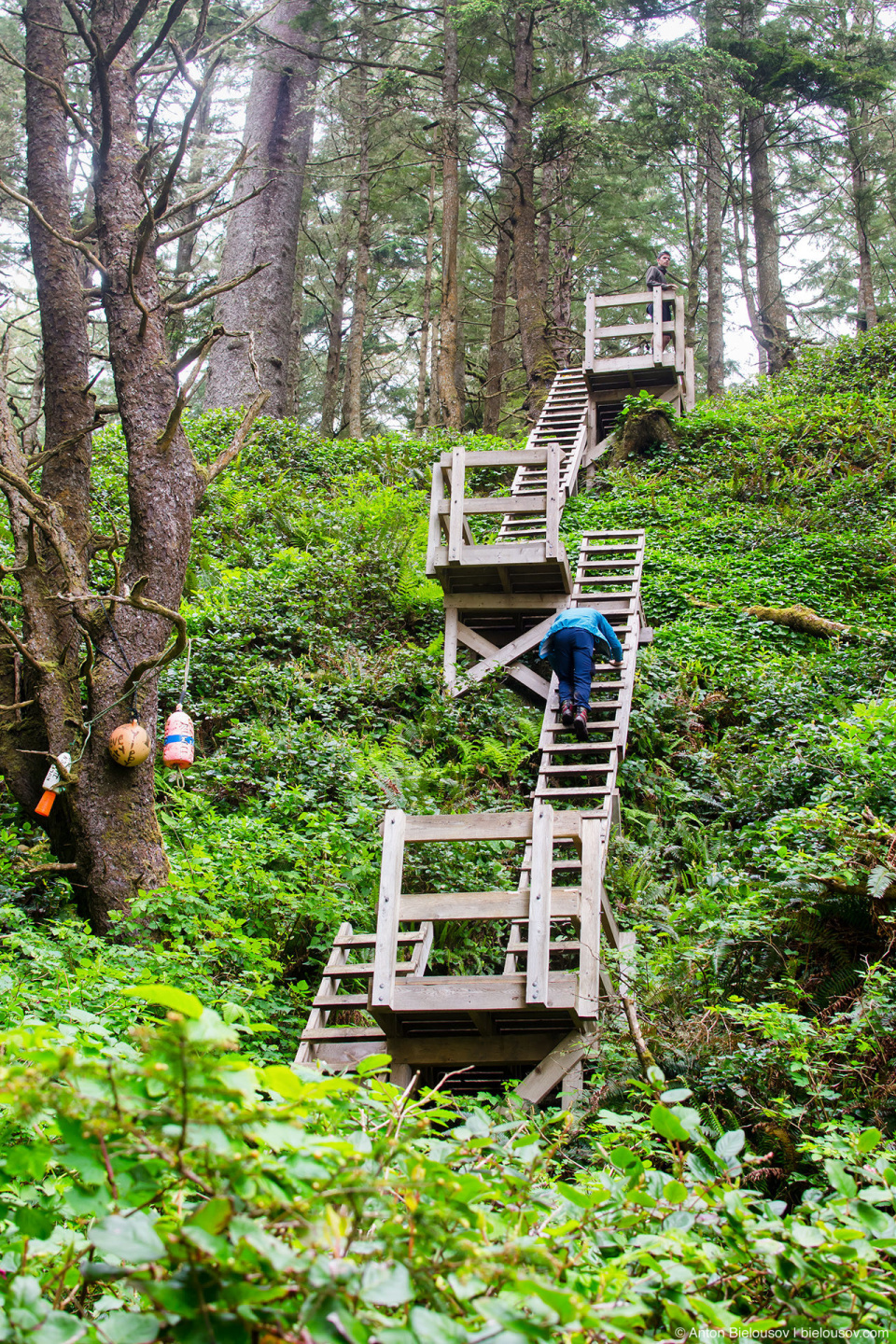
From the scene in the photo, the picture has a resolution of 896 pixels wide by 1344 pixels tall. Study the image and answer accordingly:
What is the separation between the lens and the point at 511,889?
24.9 ft

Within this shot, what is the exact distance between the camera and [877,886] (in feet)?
18.5

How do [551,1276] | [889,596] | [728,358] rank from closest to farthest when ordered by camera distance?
[551,1276], [889,596], [728,358]

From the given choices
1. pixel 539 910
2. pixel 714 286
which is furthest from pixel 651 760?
pixel 714 286

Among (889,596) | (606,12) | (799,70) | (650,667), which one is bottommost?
(650,667)

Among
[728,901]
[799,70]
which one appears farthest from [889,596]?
[799,70]

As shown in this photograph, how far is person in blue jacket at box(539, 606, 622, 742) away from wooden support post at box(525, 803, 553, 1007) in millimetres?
3641

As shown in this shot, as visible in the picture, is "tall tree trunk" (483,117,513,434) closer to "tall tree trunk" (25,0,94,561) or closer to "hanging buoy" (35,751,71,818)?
"tall tree trunk" (25,0,94,561)

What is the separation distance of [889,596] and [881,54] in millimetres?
17224

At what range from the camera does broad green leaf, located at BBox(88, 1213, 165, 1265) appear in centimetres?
138

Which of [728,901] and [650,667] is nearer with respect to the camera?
[728,901]

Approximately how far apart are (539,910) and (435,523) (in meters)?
6.43

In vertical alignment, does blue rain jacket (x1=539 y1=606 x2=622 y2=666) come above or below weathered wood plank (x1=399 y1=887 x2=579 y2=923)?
above

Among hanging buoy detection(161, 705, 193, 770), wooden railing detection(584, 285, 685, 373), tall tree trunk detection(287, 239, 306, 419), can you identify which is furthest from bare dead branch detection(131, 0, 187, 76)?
tall tree trunk detection(287, 239, 306, 419)

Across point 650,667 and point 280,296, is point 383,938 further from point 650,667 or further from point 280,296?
point 280,296
